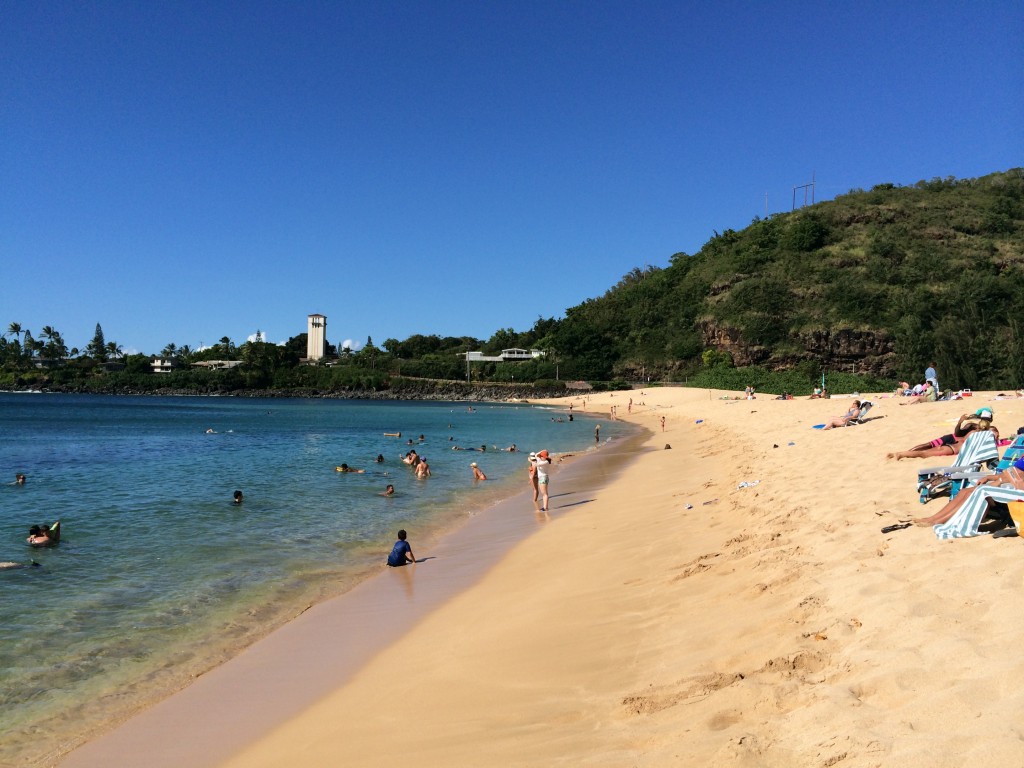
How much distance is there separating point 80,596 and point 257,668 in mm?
4391

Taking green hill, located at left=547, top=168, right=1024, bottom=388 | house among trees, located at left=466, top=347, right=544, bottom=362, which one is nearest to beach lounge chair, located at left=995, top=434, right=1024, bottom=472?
green hill, located at left=547, top=168, right=1024, bottom=388

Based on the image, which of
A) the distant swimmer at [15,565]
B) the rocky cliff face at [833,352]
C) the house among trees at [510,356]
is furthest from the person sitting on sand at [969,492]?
the house among trees at [510,356]

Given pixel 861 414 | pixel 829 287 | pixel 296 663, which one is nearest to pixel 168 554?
pixel 296 663

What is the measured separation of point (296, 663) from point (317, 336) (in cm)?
17015

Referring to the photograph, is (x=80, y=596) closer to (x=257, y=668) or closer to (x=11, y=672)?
(x=11, y=672)

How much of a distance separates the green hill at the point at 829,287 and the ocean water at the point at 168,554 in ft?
148

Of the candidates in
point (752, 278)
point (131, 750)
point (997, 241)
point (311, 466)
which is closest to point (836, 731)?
point (131, 750)

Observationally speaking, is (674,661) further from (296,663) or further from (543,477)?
(543,477)

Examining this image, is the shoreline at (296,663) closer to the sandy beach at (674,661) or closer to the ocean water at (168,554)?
the sandy beach at (674,661)

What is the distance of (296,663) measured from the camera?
262 inches

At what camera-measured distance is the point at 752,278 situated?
86250 mm

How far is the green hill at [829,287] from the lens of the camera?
70375 mm

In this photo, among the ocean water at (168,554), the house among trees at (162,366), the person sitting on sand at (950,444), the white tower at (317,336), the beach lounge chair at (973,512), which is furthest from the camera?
the white tower at (317,336)

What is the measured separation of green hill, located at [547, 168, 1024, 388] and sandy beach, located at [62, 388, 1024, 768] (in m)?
47.7
